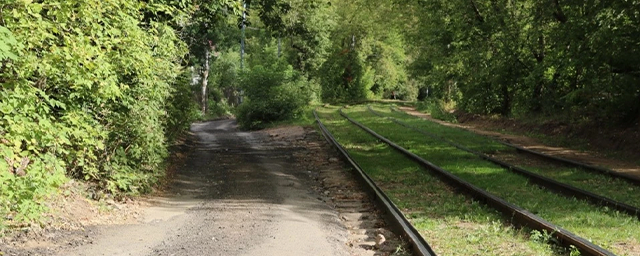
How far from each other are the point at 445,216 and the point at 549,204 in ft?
7.15

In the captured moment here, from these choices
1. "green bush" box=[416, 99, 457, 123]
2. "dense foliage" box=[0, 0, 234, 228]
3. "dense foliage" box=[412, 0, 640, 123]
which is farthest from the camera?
"green bush" box=[416, 99, 457, 123]

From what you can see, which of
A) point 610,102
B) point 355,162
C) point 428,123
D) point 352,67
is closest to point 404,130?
point 428,123

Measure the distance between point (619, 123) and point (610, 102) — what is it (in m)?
0.79

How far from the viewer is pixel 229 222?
961cm

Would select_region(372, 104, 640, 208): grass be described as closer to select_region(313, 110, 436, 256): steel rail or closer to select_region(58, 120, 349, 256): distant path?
select_region(313, 110, 436, 256): steel rail

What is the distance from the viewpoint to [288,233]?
8891mm

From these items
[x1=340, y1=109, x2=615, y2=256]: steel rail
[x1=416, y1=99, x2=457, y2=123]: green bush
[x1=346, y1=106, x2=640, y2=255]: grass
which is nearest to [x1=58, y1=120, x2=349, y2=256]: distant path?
[x1=340, y1=109, x2=615, y2=256]: steel rail

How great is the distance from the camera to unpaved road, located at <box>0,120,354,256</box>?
7871mm

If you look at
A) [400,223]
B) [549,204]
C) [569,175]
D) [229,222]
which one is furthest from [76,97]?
[569,175]

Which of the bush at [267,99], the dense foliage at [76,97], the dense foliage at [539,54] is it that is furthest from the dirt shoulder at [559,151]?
the dense foliage at [76,97]

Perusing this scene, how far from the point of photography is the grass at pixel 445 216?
26.3ft

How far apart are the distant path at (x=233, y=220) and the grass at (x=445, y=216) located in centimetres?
140

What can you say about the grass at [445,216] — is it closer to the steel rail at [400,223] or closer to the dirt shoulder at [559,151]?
the steel rail at [400,223]

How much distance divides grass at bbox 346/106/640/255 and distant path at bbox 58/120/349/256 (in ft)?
11.2
